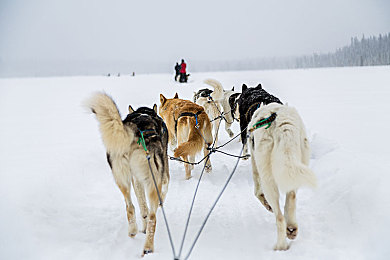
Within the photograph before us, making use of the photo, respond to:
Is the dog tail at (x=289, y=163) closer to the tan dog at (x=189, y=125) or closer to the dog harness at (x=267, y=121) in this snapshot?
the dog harness at (x=267, y=121)

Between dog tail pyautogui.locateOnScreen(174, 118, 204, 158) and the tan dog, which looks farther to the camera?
the tan dog

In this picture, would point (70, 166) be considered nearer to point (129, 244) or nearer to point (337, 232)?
point (129, 244)

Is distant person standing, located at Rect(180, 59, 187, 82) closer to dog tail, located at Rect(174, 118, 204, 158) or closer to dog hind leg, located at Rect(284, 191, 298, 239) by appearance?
dog tail, located at Rect(174, 118, 204, 158)

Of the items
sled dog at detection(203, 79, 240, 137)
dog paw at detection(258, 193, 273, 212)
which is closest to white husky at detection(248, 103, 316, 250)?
dog paw at detection(258, 193, 273, 212)

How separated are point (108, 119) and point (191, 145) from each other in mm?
1990

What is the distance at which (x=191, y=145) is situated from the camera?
434 centimetres

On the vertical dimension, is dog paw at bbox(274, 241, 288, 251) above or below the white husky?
below

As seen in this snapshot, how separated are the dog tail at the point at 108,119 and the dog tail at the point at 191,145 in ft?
5.10

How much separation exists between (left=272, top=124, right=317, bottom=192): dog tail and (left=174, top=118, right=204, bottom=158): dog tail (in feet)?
6.07

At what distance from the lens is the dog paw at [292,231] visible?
261cm

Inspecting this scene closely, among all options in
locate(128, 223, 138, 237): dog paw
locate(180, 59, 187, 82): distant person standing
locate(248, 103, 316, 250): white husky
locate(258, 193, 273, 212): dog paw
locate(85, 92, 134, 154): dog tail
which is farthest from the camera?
locate(180, 59, 187, 82): distant person standing

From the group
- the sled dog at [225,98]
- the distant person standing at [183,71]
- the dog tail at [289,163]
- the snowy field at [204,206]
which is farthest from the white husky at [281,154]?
the distant person standing at [183,71]

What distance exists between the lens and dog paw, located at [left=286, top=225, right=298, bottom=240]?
8.57 feet

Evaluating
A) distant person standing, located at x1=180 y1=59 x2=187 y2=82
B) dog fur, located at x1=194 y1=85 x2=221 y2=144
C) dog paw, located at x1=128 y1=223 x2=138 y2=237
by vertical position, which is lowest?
dog paw, located at x1=128 y1=223 x2=138 y2=237
